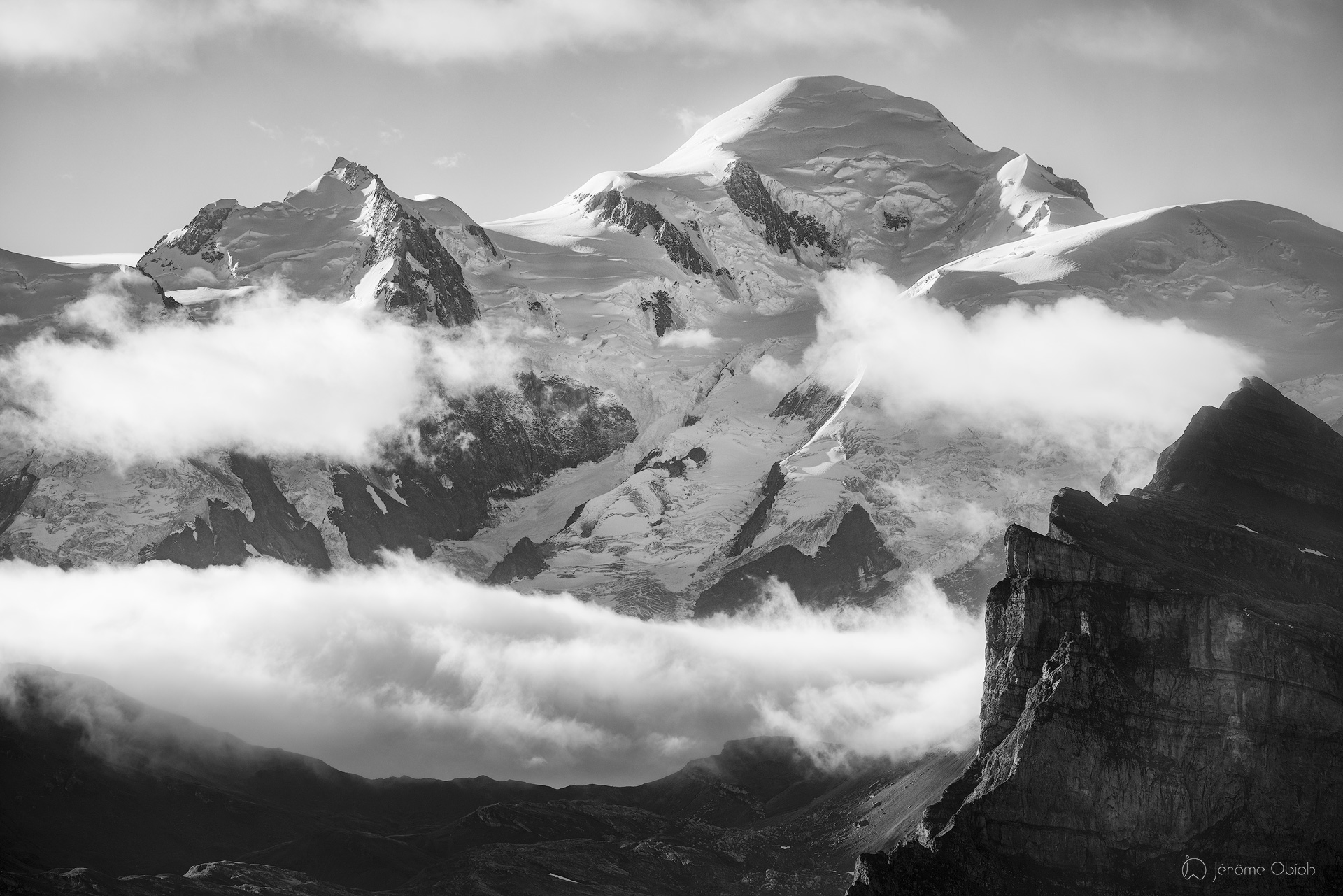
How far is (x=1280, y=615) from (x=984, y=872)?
124ft

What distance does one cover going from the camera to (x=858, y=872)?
167250mm

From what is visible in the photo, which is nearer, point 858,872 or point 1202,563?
point 858,872

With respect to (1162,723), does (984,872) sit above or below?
below

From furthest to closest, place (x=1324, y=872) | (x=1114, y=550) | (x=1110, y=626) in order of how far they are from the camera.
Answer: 1. (x=1114, y=550)
2. (x=1110, y=626)
3. (x=1324, y=872)

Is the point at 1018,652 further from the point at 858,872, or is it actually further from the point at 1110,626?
the point at 858,872

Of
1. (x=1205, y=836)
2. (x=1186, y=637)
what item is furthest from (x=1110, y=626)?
(x=1205, y=836)

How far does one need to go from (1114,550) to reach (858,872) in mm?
41568

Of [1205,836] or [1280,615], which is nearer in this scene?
[1205,836]

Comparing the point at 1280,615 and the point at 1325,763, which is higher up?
the point at 1280,615

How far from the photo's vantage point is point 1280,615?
579 ft

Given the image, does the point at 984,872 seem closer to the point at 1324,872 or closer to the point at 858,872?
the point at 858,872

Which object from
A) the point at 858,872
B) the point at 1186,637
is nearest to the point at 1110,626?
the point at 1186,637

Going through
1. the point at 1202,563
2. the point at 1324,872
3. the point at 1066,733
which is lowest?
the point at 1324,872

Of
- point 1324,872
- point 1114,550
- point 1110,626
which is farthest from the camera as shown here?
point 1114,550
